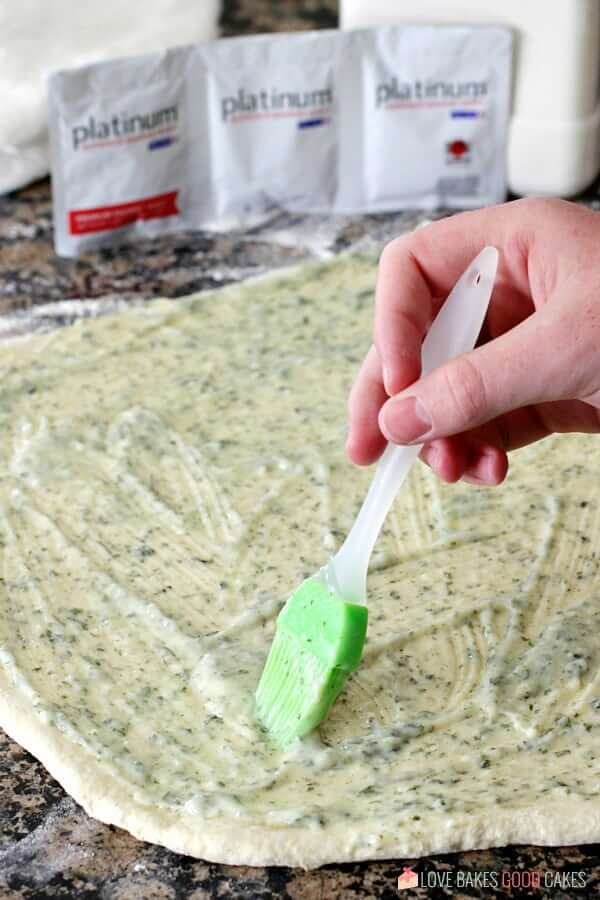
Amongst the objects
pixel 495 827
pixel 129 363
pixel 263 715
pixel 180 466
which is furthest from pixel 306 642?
pixel 129 363

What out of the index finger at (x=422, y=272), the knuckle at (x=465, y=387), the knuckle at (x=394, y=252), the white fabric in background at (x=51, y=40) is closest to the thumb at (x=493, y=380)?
the knuckle at (x=465, y=387)

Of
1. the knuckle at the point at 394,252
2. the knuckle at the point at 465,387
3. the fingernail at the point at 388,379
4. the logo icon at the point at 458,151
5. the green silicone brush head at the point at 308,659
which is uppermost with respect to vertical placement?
the knuckle at the point at 394,252

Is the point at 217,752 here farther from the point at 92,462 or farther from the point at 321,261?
the point at 321,261

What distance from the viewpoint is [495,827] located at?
103 cm

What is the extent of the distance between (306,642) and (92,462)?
48 centimetres

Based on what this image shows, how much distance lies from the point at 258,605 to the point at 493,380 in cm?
37

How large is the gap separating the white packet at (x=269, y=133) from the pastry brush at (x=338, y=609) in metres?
0.92

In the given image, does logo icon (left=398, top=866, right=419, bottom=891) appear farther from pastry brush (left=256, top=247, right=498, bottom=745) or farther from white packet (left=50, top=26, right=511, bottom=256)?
white packet (left=50, top=26, right=511, bottom=256)

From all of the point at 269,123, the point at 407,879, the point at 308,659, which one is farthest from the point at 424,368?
the point at 269,123

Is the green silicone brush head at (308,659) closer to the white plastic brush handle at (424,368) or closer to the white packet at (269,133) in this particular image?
the white plastic brush handle at (424,368)

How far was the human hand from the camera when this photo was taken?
3.39 feet

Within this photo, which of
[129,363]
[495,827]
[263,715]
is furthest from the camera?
[129,363]

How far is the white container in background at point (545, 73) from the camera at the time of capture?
1887 millimetres

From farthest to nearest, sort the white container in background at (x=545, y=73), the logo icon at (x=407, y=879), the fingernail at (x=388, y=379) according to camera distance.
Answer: the white container in background at (x=545, y=73)
the fingernail at (x=388, y=379)
the logo icon at (x=407, y=879)
